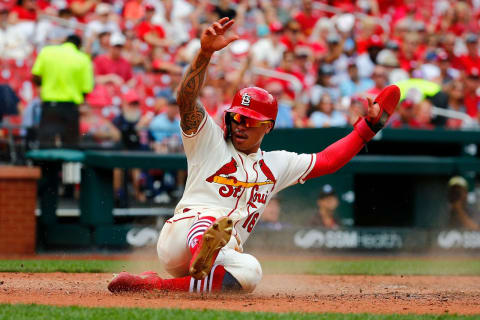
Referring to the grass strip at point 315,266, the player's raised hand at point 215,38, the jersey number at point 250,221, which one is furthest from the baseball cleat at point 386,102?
the grass strip at point 315,266

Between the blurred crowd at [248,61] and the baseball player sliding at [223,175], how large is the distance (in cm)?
394

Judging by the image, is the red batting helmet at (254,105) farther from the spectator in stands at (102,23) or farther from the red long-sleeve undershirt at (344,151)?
the spectator in stands at (102,23)

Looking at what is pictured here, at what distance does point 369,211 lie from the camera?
441 inches

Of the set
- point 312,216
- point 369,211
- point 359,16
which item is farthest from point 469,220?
point 359,16

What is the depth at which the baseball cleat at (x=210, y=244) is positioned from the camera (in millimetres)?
4691

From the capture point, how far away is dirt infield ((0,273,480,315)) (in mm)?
4887

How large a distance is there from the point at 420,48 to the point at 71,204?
7.52 metres

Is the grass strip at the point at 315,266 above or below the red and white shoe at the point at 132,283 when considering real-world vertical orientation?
below

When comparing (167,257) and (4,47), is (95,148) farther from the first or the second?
(167,257)

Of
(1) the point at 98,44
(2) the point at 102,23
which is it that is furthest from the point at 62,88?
(2) the point at 102,23

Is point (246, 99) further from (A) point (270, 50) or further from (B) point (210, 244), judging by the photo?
(A) point (270, 50)

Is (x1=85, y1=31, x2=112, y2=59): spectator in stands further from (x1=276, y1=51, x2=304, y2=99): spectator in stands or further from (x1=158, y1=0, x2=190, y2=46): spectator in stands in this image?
(x1=276, y1=51, x2=304, y2=99): spectator in stands

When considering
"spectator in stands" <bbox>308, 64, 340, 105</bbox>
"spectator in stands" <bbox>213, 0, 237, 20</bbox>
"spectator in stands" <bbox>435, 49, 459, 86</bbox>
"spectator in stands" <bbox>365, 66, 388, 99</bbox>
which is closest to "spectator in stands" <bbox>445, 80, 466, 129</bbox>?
"spectator in stands" <bbox>435, 49, 459, 86</bbox>

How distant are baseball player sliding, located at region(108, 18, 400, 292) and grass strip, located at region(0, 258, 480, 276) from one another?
2.05 m
